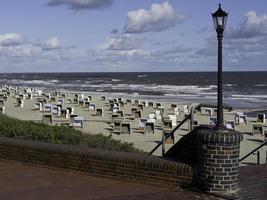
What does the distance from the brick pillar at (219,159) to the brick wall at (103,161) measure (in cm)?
37

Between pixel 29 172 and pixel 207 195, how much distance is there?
11.0 ft

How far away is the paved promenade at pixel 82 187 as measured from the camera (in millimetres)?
7180

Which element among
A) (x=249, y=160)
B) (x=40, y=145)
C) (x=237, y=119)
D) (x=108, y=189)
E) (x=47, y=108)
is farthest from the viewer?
(x=47, y=108)

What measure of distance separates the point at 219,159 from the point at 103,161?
2.12 m

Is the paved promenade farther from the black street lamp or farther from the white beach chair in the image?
the white beach chair

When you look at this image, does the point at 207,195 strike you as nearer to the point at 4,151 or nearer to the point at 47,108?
the point at 4,151

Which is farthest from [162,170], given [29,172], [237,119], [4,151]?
[237,119]

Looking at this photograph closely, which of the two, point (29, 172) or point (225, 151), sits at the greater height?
point (225, 151)

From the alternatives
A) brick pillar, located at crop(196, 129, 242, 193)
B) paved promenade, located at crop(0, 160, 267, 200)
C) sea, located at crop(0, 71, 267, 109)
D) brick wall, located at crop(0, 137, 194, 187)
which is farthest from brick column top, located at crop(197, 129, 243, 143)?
sea, located at crop(0, 71, 267, 109)

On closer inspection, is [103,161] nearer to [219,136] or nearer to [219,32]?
[219,136]

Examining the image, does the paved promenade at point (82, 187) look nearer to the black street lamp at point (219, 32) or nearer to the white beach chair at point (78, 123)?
the black street lamp at point (219, 32)

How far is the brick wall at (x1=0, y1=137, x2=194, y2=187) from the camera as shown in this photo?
7.79 metres

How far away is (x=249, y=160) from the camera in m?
16.0

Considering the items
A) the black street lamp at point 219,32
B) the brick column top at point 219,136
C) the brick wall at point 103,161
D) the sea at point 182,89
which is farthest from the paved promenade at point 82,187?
the sea at point 182,89
